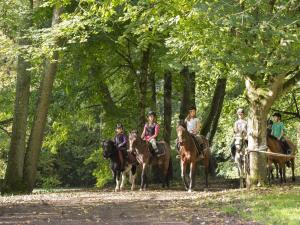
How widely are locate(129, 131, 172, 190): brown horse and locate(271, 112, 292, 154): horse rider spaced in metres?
4.11

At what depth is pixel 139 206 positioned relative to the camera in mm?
14500

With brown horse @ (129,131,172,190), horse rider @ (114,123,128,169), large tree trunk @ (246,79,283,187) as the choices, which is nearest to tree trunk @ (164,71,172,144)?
brown horse @ (129,131,172,190)

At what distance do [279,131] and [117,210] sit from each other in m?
10.5

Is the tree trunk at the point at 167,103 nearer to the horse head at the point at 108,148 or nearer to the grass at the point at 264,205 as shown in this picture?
the horse head at the point at 108,148

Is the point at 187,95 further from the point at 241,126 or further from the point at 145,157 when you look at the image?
the point at 241,126

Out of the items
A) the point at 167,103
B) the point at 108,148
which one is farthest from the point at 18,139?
the point at 167,103

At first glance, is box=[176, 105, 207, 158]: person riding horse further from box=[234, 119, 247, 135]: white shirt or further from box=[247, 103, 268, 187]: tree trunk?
box=[247, 103, 268, 187]: tree trunk

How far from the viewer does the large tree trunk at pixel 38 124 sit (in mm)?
22344

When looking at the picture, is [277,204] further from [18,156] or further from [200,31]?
[18,156]

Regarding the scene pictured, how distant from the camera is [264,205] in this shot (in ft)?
42.1

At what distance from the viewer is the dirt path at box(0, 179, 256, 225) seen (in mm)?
11492

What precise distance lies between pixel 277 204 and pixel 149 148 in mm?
9024

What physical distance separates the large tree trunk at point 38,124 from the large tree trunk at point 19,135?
264 millimetres

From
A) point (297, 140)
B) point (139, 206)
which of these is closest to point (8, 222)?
point (139, 206)
